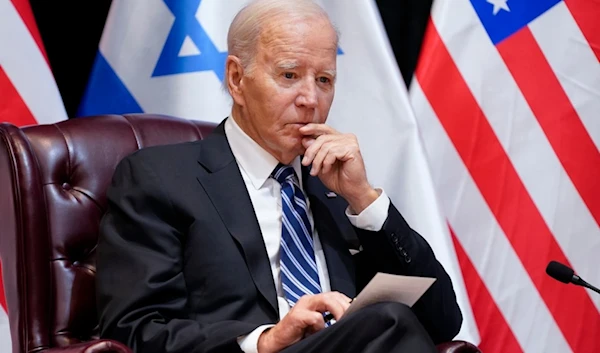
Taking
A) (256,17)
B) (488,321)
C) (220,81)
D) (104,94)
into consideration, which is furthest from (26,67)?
(488,321)

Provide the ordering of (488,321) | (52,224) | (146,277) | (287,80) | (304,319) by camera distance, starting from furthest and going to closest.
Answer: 1. (488,321)
2. (287,80)
3. (52,224)
4. (146,277)
5. (304,319)

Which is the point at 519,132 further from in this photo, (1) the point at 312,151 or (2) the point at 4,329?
(2) the point at 4,329

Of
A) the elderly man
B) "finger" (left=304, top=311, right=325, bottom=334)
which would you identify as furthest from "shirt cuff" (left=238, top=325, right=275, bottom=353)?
"finger" (left=304, top=311, right=325, bottom=334)

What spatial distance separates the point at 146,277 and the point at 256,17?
2.40 feet

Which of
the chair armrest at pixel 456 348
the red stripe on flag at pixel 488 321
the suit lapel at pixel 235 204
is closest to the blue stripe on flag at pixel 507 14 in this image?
the red stripe on flag at pixel 488 321

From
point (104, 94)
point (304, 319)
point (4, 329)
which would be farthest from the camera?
point (104, 94)

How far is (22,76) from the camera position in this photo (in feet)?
8.27

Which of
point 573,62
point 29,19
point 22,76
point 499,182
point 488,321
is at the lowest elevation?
point 488,321

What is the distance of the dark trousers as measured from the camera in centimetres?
167

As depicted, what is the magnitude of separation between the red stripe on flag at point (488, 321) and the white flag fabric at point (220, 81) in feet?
0.57

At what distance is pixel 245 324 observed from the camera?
1.90m

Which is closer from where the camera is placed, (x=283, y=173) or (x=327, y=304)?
(x=327, y=304)

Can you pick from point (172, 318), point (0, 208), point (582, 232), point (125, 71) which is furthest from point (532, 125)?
point (0, 208)

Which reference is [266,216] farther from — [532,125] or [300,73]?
[532,125]
